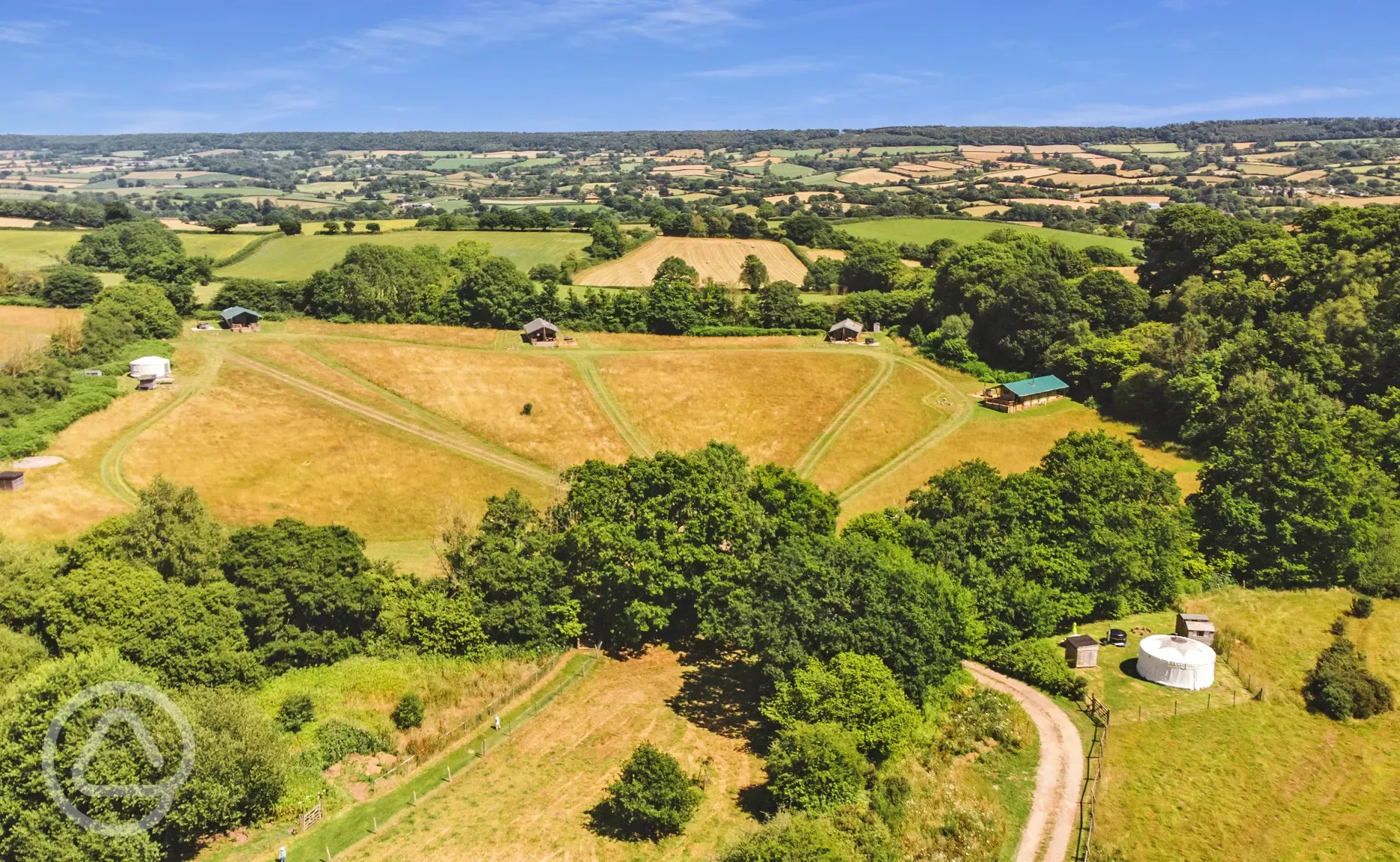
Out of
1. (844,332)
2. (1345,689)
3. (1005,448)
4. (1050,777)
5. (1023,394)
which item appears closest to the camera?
(1050,777)

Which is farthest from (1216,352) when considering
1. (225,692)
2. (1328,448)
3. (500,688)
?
(225,692)

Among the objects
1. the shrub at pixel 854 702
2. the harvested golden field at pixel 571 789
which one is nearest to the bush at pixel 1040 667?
the shrub at pixel 854 702

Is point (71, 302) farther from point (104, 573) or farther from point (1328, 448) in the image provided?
point (1328, 448)

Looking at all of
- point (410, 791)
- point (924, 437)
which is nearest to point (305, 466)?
point (410, 791)

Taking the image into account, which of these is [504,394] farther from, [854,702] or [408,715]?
[854,702]

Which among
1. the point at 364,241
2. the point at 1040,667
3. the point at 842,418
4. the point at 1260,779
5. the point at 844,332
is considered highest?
the point at 364,241

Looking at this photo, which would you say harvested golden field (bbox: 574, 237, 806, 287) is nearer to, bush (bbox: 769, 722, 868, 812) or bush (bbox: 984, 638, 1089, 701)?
bush (bbox: 984, 638, 1089, 701)

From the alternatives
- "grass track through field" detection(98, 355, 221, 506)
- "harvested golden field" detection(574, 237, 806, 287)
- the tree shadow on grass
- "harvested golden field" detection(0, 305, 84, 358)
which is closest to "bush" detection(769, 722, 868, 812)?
the tree shadow on grass

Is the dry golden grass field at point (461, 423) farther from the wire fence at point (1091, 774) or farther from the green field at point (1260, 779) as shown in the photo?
the green field at point (1260, 779)
